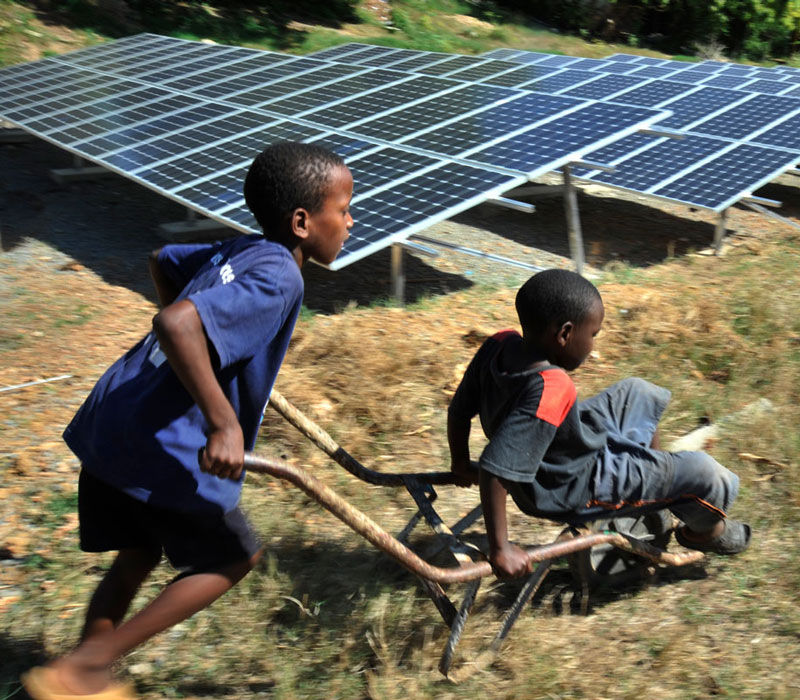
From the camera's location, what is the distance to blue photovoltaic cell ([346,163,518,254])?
6.25m

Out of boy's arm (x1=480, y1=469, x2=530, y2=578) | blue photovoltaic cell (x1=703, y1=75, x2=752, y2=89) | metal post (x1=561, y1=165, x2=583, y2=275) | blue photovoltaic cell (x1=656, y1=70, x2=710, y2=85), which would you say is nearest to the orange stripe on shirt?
boy's arm (x1=480, y1=469, x2=530, y2=578)

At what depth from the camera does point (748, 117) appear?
1030 centimetres

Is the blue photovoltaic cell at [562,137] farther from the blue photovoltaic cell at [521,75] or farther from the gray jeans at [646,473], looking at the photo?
the gray jeans at [646,473]

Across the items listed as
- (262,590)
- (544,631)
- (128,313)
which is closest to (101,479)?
(262,590)

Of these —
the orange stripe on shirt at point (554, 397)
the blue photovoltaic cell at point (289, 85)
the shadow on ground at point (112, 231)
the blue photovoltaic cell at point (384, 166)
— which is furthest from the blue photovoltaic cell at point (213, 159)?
the orange stripe on shirt at point (554, 397)

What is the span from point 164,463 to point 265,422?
2.29m

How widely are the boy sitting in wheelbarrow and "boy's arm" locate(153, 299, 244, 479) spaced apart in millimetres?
909

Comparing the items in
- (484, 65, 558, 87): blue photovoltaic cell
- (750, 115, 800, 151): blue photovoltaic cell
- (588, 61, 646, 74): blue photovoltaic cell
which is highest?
(484, 65, 558, 87): blue photovoltaic cell

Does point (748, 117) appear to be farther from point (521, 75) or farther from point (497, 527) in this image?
point (497, 527)

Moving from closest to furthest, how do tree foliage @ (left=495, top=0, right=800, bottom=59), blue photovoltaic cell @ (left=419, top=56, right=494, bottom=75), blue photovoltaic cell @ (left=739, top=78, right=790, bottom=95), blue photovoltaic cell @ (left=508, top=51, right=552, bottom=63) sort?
blue photovoltaic cell @ (left=419, top=56, right=494, bottom=75)
blue photovoltaic cell @ (left=739, top=78, right=790, bottom=95)
blue photovoltaic cell @ (left=508, top=51, right=552, bottom=63)
tree foliage @ (left=495, top=0, right=800, bottom=59)

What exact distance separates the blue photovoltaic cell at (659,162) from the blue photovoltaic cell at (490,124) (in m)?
0.80

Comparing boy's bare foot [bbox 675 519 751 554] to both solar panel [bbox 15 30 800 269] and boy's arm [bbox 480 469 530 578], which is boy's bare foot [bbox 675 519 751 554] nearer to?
boy's arm [bbox 480 469 530 578]

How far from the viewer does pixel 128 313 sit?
6391mm

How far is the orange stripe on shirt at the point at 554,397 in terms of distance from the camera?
284cm
